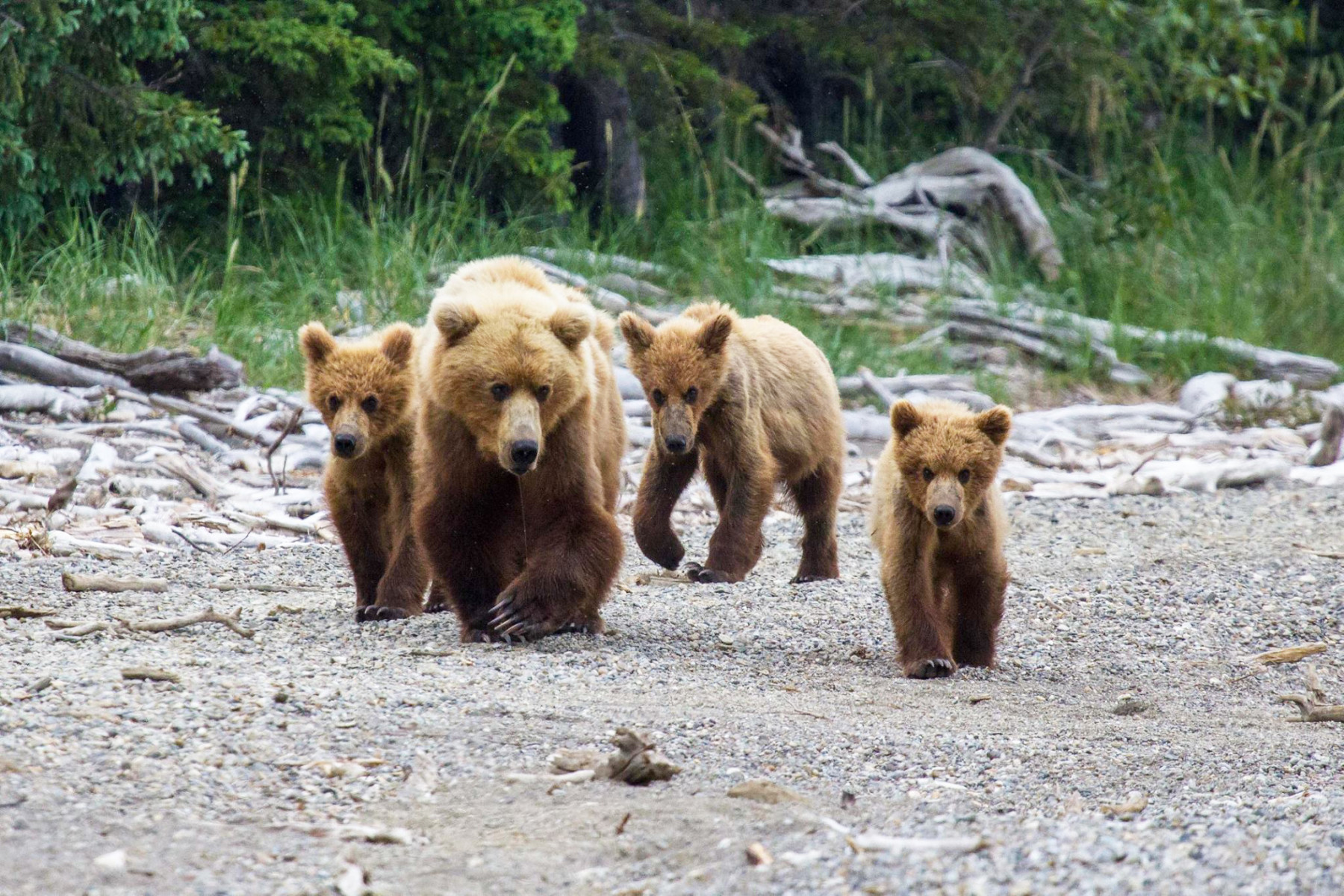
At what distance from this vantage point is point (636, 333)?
559cm

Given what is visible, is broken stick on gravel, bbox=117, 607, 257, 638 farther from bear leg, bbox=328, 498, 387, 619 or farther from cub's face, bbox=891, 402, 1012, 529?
cub's face, bbox=891, 402, 1012, 529

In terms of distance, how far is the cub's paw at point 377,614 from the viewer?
456 centimetres

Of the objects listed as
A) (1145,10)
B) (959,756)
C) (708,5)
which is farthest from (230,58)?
(959,756)

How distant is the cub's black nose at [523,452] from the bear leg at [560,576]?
368mm

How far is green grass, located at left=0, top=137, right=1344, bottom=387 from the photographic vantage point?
8438 millimetres

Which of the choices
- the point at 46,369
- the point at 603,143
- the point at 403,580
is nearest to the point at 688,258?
the point at 603,143

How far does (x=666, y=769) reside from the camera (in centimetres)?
296

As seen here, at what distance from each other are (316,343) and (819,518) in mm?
2184

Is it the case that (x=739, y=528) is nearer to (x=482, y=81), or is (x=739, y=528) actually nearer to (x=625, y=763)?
(x=625, y=763)

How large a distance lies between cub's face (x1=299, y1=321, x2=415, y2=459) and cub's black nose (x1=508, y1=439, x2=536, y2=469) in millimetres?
754

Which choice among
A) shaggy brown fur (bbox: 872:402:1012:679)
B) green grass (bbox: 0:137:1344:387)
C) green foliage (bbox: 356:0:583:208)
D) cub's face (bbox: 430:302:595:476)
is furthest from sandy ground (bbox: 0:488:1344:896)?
green foliage (bbox: 356:0:583:208)

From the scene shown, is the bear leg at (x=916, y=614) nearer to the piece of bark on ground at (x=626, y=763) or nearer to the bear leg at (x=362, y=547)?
the piece of bark on ground at (x=626, y=763)

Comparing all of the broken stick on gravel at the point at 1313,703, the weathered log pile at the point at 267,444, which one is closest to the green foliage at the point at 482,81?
the weathered log pile at the point at 267,444

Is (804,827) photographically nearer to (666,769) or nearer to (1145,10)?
(666,769)
